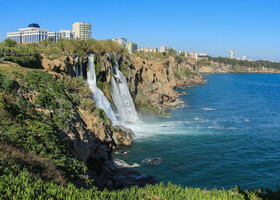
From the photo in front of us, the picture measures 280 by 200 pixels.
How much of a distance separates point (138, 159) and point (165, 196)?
16.3 meters

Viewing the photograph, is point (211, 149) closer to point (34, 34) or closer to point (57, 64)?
point (57, 64)

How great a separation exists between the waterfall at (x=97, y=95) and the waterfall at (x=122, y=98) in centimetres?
331

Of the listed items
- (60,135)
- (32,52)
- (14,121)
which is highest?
(32,52)

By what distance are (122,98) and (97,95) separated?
8.40 meters

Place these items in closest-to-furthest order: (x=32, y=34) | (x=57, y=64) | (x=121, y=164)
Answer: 1. (x=121, y=164)
2. (x=57, y=64)
3. (x=32, y=34)

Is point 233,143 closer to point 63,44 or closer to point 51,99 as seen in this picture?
point 51,99

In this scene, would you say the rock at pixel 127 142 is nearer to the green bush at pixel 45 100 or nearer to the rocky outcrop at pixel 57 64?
the rocky outcrop at pixel 57 64

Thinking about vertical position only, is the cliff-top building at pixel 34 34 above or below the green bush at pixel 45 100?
above

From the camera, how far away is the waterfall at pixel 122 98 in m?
38.8

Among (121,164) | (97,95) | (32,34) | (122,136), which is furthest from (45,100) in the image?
(32,34)

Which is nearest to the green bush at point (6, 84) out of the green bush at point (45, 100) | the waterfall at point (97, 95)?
the green bush at point (45, 100)

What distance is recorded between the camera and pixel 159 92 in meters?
57.4

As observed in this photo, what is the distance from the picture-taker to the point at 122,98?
41.0 meters

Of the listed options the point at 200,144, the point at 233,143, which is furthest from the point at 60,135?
the point at 233,143
